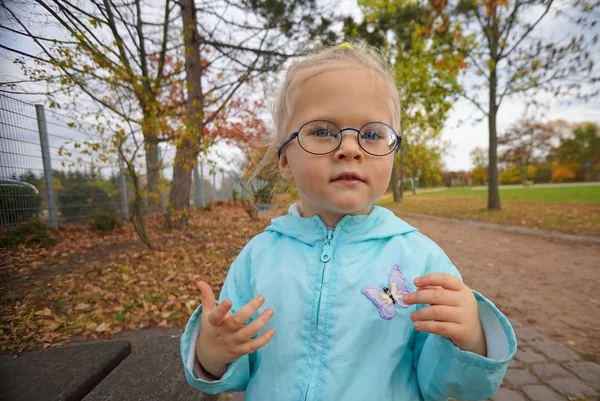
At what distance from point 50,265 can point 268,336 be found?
3189mm

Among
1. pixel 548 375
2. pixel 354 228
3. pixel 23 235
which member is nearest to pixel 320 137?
pixel 354 228

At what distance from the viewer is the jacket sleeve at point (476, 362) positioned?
90 cm

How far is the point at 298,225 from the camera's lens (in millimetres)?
1280

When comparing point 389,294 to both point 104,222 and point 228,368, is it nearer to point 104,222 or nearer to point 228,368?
point 228,368

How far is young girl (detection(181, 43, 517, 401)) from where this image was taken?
37.9 inches

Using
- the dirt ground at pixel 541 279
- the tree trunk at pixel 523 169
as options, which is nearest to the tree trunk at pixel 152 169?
the dirt ground at pixel 541 279

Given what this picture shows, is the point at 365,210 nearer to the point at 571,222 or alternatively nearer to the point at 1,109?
the point at 1,109

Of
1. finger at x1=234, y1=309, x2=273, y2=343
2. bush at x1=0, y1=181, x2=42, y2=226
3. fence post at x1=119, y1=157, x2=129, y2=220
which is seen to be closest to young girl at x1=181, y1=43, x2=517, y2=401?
finger at x1=234, y1=309, x2=273, y2=343

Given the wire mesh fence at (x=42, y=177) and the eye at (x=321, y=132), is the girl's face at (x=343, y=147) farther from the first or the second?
the wire mesh fence at (x=42, y=177)

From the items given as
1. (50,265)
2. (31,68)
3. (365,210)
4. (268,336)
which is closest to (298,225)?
(365,210)

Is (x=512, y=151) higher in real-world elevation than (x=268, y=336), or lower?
higher

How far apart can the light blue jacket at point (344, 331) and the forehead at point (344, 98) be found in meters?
0.38

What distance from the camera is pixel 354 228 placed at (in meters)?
1.22

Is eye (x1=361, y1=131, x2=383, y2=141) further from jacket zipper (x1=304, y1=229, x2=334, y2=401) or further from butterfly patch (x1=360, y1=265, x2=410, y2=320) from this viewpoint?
butterfly patch (x1=360, y1=265, x2=410, y2=320)
